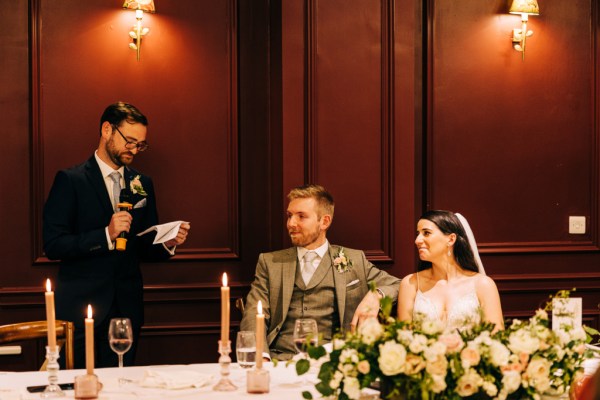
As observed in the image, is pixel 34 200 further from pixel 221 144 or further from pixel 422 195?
pixel 422 195

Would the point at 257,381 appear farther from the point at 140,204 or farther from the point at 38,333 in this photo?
the point at 140,204

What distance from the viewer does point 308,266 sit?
4.19 m

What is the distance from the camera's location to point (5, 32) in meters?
4.56

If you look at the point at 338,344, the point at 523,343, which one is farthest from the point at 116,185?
the point at 523,343

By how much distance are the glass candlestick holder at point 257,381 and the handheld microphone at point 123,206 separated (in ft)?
4.76

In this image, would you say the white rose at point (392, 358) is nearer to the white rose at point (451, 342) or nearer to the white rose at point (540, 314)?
the white rose at point (451, 342)

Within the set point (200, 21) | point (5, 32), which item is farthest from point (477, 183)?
point (5, 32)

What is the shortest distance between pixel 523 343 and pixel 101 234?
234cm

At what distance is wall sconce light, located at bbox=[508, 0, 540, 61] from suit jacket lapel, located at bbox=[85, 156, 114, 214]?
267 cm

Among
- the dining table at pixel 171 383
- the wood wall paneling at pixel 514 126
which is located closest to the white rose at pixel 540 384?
the dining table at pixel 171 383

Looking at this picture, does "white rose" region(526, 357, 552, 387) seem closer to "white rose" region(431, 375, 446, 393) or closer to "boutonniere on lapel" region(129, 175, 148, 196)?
"white rose" region(431, 375, 446, 393)

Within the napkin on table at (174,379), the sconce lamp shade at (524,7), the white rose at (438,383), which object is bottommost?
the napkin on table at (174,379)

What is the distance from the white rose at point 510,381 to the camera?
2.22 meters

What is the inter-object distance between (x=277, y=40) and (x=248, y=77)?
0.31 metres
